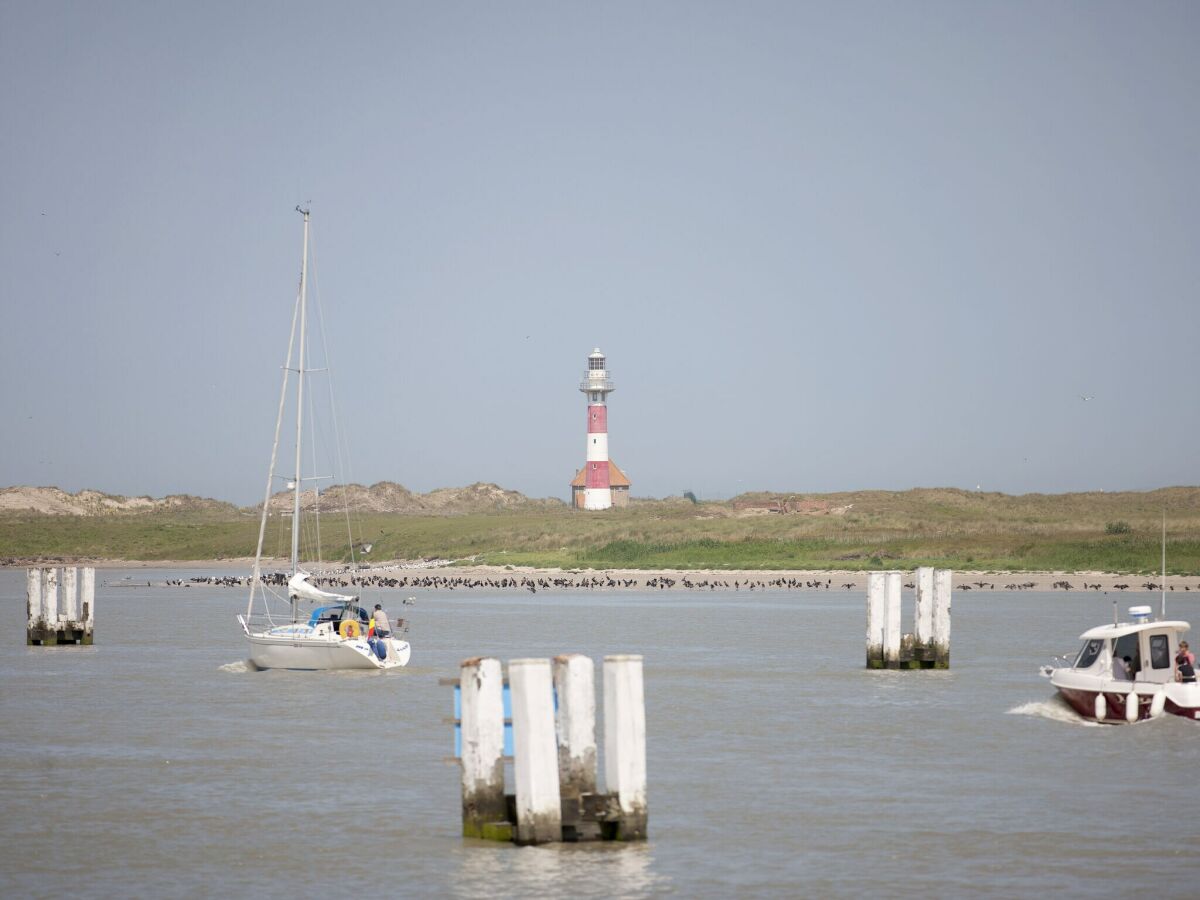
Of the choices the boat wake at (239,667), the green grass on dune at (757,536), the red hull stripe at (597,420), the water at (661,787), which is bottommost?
the water at (661,787)

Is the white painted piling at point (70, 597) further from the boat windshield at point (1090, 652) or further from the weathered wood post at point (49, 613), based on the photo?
the boat windshield at point (1090, 652)

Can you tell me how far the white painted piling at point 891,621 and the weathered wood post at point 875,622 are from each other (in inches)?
3.8

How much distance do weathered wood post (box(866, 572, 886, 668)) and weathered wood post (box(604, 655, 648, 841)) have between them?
68.7 ft

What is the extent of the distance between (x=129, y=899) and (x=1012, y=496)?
134359 millimetres

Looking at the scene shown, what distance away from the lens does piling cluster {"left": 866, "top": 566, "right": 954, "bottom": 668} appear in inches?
1487

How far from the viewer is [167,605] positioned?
78.4 m

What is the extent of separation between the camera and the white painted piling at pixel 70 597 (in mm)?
50000

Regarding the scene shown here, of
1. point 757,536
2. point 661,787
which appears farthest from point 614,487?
point 661,787

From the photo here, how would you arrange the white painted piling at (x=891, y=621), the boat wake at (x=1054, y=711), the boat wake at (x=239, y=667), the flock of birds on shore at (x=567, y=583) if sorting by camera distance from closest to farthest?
the boat wake at (x=1054, y=711) → the white painted piling at (x=891, y=621) → the boat wake at (x=239, y=667) → the flock of birds on shore at (x=567, y=583)

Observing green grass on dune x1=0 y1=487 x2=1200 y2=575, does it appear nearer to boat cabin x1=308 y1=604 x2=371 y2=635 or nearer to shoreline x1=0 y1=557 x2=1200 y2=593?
shoreline x1=0 y1=557 x2=1200 y2=593

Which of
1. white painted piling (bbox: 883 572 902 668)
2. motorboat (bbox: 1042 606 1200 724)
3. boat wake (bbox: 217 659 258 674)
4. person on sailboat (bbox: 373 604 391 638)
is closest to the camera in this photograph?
motorboat (bbox: 1042 606 1200 724)

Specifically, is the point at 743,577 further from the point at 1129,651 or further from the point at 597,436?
the point at 1129,651

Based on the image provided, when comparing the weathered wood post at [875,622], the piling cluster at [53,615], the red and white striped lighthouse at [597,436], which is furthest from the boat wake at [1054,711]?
the red and white striped lighthouse at [597,436]

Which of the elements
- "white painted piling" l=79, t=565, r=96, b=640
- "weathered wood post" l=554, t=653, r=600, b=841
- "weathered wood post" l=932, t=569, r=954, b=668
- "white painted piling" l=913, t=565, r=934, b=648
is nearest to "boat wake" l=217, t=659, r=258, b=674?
"white painted piling" l=79, t=565, r=96, b=640
